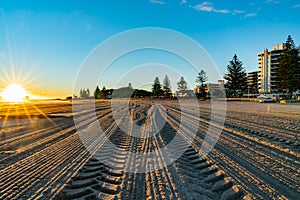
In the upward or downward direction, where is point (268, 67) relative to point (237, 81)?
upward

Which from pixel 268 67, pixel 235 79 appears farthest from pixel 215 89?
pixel 268 67

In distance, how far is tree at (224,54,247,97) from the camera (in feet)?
204

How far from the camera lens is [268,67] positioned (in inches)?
3642

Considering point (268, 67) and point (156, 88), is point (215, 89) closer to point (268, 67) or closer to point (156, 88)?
point (156, 88)

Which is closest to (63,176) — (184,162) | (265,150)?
(184,162)

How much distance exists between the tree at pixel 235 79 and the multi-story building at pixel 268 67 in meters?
32.7

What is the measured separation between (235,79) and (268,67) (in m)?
42.6

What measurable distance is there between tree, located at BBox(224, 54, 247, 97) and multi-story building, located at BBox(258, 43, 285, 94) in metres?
32.7

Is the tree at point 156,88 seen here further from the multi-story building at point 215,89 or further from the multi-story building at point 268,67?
the multi-story building at point 268,67

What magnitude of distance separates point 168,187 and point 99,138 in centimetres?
390

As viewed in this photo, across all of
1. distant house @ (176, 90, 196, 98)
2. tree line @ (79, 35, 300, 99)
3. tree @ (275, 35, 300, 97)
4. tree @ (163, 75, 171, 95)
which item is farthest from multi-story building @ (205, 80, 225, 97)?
tree @ (163, 75, 171, 95)

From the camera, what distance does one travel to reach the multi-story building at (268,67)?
294 ft

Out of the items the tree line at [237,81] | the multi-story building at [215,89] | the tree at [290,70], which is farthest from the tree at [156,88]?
the tree at [290,70]

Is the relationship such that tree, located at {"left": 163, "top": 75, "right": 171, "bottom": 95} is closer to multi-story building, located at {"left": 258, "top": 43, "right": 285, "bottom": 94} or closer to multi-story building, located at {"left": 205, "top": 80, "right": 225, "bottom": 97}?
multi-story building, located at {"left": 205, "top": 80, "right": 225, "bottom": 97}
